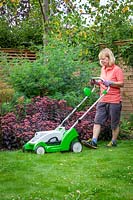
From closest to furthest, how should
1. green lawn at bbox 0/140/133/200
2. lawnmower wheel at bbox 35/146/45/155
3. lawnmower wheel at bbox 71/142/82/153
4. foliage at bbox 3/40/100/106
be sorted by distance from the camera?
green lawn at bbox 0/140/133/200 < lawnmower wheel at bbox 35/146/45/155 < lawnmower wheel at bbox 71/142/82/153 < foliage at bbox 3/40/100/106

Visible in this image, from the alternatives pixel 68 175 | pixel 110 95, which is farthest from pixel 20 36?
pixel 68 175

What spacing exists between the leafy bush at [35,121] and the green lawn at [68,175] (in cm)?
54

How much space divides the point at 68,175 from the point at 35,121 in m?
2.64

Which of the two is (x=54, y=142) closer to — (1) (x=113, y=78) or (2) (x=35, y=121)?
(2) (x=35, y=121)

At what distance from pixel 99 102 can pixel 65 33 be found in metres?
5.16

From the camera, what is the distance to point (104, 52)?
7.26 metres

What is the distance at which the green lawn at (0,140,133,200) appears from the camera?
14.0ft

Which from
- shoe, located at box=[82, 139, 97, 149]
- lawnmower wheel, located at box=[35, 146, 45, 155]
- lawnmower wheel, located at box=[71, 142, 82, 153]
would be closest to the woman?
shoe, located at box=[82, 139, 97, 149]

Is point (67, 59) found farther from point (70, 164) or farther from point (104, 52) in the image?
point (70, 164)

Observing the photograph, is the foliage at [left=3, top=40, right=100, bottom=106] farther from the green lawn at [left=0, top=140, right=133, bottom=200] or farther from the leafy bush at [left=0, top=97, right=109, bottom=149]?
the green lawn at [left=0, top=140, right=133, bottom=200]

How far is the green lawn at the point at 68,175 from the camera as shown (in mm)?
4266

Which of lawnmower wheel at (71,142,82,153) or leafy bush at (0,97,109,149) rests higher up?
leafy bush at (0,97,109,149)

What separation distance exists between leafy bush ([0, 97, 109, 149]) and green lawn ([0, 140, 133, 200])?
1.77 feet

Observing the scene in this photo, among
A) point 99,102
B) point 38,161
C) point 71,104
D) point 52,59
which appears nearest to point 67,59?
point 52,59
